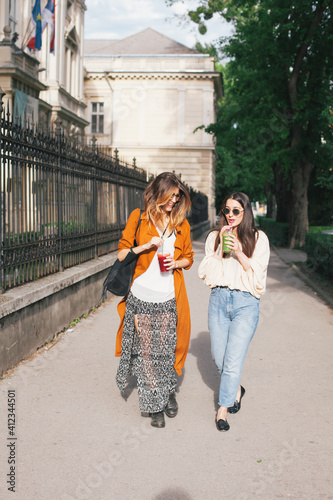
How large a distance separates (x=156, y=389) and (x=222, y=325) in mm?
701

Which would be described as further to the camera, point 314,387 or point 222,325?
point 314,387

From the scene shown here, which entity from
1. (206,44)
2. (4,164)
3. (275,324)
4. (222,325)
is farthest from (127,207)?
(206,44)

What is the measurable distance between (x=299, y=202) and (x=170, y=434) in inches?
755

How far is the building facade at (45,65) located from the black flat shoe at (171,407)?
10.3 m

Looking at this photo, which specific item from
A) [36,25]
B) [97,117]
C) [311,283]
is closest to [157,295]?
[311,283]

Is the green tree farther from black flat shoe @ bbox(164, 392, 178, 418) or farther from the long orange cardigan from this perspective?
black flat shoe @ bbox(164, 392, 178, 418)

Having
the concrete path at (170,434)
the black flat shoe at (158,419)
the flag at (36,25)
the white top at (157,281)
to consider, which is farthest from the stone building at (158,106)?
the black flat shoe at (158,419)

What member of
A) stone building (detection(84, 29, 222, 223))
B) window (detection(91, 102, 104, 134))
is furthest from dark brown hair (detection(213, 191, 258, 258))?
window (detection(91, 102, 104, 134))

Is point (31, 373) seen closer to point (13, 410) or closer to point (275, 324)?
point (13, 410)

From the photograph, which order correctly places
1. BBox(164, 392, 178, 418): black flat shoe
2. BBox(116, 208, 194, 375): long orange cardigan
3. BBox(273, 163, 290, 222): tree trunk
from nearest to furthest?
BBox(116, 208, 194, 375): long orange cardigan
BBox(164, 392, 178, 418): black flat shoe
BBox(273, 163, 290, 222): tree trunk

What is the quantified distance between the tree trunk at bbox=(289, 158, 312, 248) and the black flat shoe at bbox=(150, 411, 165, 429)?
18536mm

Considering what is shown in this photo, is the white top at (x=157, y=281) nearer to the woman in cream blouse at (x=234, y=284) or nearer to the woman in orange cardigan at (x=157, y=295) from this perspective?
the woman in orange cardigan at (x=157, y=295)

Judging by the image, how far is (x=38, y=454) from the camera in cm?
382

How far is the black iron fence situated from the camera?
5.93 meters
